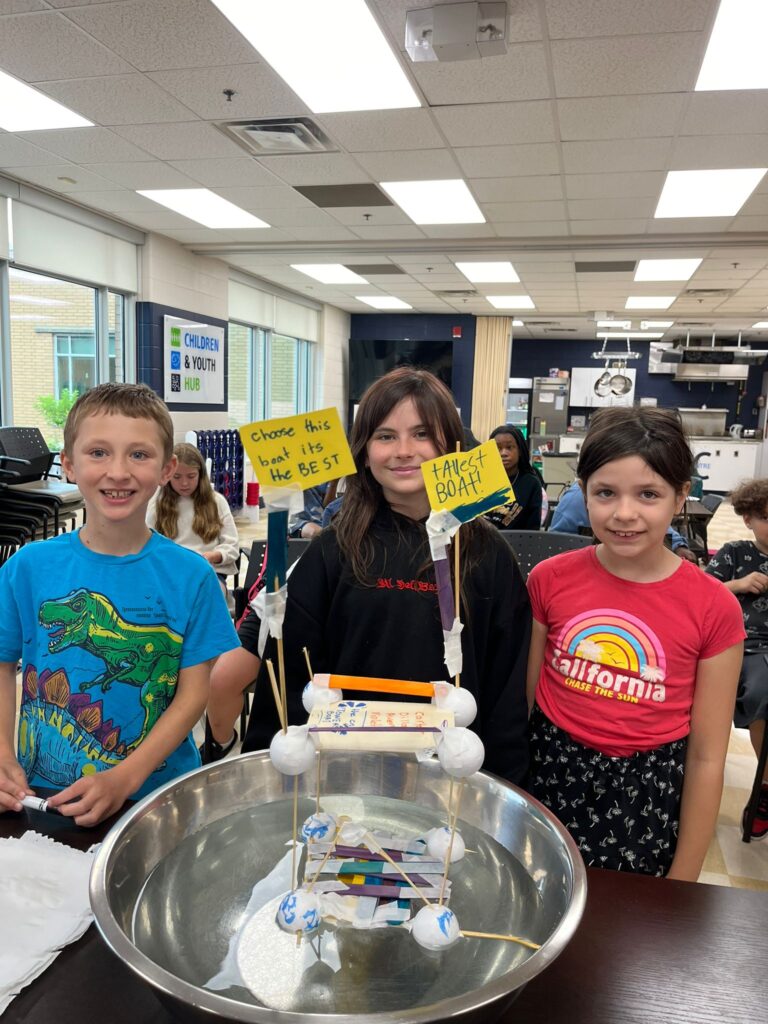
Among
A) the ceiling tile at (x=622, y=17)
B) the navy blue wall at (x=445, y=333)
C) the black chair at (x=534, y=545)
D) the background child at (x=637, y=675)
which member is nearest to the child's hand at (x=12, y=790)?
the background child at (x=637, y=675)

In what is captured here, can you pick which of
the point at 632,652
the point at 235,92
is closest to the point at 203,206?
the point at 235,92

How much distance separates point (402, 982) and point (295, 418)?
51cm

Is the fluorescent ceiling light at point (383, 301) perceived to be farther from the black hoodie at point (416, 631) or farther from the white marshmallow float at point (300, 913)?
the white marshmallow float at point (300, 913)

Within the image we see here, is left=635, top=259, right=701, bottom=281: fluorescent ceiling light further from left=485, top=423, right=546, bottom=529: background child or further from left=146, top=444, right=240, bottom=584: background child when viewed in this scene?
left=146, top=444, right=240, bottom=584: background child

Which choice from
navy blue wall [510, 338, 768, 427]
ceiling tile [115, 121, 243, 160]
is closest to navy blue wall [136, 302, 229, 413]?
ceiling tile [115, 121, 243, 160]

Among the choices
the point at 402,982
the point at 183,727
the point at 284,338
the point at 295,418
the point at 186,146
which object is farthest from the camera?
the point at 284,338

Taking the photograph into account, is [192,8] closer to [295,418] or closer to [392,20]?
[392,20]

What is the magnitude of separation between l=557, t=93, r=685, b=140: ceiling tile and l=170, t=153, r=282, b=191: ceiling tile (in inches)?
76.5

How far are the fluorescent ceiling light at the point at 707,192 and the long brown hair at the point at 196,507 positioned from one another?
343cm

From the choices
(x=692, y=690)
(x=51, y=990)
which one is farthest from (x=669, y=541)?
(x=51, y=990)

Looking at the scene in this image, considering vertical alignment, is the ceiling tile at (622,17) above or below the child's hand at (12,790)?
above

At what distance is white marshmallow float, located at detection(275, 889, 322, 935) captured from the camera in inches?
22.8

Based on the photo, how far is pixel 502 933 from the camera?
0.61 metres

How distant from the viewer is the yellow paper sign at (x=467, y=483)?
2.31 ft
